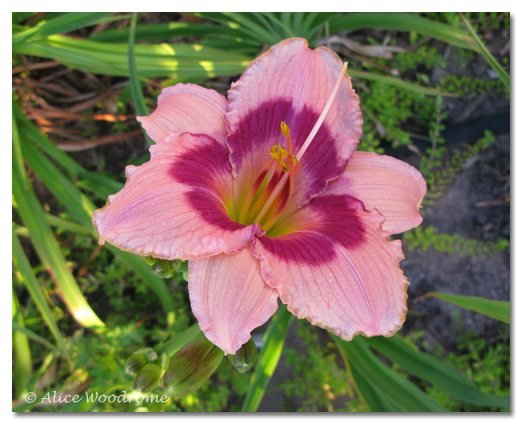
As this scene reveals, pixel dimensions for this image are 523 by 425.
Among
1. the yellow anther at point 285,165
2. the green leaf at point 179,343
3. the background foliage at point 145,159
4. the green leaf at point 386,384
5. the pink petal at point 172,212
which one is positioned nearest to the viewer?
the pink petal at point 172,212

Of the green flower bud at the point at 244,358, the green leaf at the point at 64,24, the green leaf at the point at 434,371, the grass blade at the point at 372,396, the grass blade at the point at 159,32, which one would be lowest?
the grass blade at the point at 372,396

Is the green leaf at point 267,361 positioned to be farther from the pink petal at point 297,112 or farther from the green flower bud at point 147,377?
the pink petal at point 297,112

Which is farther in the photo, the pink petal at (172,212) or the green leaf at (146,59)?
the green leaf at (146,59)

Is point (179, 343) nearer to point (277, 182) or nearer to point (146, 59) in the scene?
point (277, 182)

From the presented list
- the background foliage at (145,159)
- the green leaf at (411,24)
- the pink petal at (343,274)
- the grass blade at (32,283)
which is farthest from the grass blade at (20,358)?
the green leaf at (411,24)

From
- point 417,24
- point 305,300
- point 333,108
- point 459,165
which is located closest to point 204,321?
point 305,300

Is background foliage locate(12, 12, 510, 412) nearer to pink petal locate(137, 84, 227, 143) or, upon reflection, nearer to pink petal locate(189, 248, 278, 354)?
pink petal locate(137, 84, 227, 143)

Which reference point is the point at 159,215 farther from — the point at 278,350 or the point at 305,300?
the point at 278,350

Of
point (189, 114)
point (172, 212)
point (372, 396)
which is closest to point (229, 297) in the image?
point (172, 212)
